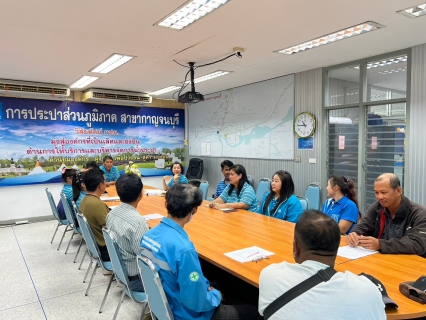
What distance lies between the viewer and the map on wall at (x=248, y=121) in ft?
18.9

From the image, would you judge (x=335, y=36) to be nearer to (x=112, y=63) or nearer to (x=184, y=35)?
(x=184, y=35)

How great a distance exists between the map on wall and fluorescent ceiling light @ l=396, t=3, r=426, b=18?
8.30ft

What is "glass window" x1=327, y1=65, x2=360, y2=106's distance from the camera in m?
4.82

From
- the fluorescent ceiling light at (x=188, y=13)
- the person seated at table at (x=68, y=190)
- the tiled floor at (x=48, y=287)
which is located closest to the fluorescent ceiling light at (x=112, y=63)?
the fluorescent ceiling light at (x=188, y=13)

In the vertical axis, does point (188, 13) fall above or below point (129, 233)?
above

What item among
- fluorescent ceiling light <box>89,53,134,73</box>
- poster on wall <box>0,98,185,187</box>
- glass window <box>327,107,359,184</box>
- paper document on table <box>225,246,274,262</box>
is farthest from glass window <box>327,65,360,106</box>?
poster on wall <box>0,98,185,187</box>

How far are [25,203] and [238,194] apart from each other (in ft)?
16.2

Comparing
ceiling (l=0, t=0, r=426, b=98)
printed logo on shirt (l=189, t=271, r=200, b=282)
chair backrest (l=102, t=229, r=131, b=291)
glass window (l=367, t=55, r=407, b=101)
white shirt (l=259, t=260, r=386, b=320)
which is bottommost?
chair backrest (l=102, t=229, r=131, b=291)

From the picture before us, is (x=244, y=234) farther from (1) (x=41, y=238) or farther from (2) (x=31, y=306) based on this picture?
(1) (x=41, y=238)

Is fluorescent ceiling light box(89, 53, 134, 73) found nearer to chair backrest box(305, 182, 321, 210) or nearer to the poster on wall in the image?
the poster on wall

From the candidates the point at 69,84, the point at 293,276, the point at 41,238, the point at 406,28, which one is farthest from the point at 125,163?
the point at 293,276

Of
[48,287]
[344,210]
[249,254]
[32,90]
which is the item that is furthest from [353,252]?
[32,90]

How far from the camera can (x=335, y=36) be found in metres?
3.76

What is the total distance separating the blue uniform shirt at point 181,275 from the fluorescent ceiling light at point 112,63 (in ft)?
11.2
